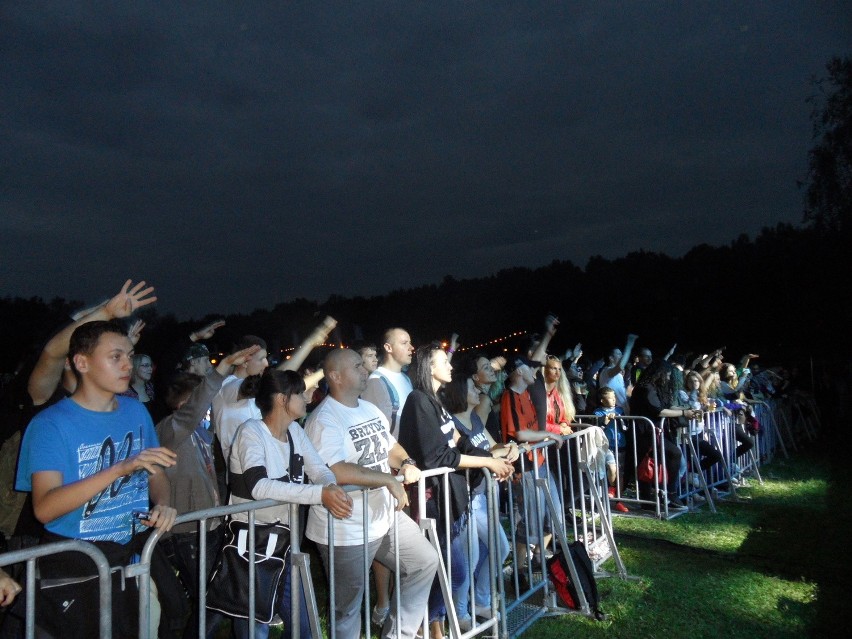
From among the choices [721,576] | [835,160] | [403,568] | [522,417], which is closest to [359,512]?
[403,568]

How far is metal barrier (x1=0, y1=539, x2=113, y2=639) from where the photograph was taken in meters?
2.29

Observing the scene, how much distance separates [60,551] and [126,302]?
1.27 m

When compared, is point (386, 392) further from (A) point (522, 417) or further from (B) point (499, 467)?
(A) point (522, 417)

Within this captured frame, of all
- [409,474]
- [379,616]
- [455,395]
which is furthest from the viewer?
[455,395]

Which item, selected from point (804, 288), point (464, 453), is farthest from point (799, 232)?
point (464, 453)

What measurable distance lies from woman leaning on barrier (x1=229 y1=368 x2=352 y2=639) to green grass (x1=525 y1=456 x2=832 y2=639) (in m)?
2.26

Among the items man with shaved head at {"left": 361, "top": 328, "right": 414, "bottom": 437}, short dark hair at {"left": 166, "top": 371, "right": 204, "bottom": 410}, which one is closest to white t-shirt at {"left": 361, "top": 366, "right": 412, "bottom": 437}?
man with shaved head at {"left": 361, "top": 328, "right": 414, "bottom": 437}

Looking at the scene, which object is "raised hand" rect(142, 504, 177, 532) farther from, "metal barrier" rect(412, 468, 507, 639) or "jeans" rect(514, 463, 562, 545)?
"jeans" rect(514, 463, 562, 545)

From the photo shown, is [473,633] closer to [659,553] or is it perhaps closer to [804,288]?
[659,553]

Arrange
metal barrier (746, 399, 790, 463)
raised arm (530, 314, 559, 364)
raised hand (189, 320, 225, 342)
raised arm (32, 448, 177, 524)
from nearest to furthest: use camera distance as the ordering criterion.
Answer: raised arm (32, 448, 177, 524) → raised hand (189, 320, 225, 342) → raised arm (530, 314, 559, 364) → metal barrier (746, 399, 790, 463)

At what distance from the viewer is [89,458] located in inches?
108

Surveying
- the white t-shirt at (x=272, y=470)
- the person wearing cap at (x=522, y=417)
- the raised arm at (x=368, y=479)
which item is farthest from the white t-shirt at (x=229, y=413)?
the person wearing cap at (x=522, y=417)

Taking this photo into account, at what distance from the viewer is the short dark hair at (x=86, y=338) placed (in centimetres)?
283

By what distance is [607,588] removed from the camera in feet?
18.9
